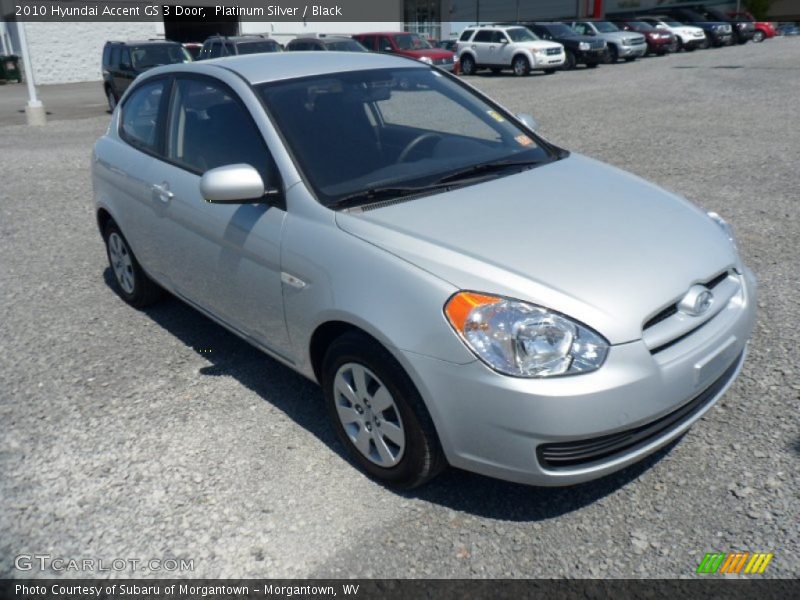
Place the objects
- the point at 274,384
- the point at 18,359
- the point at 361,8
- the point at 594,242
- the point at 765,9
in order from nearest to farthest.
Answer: the point at 594,242, the point at 274,384, the point at 18,359, the point at 361,8, the point at 765,9

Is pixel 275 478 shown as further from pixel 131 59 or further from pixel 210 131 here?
pixel 131 59

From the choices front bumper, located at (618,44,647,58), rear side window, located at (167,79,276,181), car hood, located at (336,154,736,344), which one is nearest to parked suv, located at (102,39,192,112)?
rear side window, located at (167,79,276,181)

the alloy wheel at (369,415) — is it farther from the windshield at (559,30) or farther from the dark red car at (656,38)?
the dark red car at (656,38)

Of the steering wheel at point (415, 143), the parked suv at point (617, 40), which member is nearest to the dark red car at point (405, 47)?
the parked suv at point (617, 40)

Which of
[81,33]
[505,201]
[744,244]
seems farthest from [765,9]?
[505,201]

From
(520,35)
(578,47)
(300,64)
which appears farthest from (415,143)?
(578,47)

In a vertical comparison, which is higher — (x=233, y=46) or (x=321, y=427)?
(x=233, y=46)

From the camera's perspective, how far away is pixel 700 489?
121 inches

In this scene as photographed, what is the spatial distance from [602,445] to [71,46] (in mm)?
38148

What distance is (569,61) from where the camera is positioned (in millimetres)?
26359

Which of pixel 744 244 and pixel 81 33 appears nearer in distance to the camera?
pixel 744 244

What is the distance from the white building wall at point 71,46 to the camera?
34.0 m

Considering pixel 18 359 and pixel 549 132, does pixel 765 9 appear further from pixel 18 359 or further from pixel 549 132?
pixel 18 359

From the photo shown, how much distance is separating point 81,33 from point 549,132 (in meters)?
30.5
